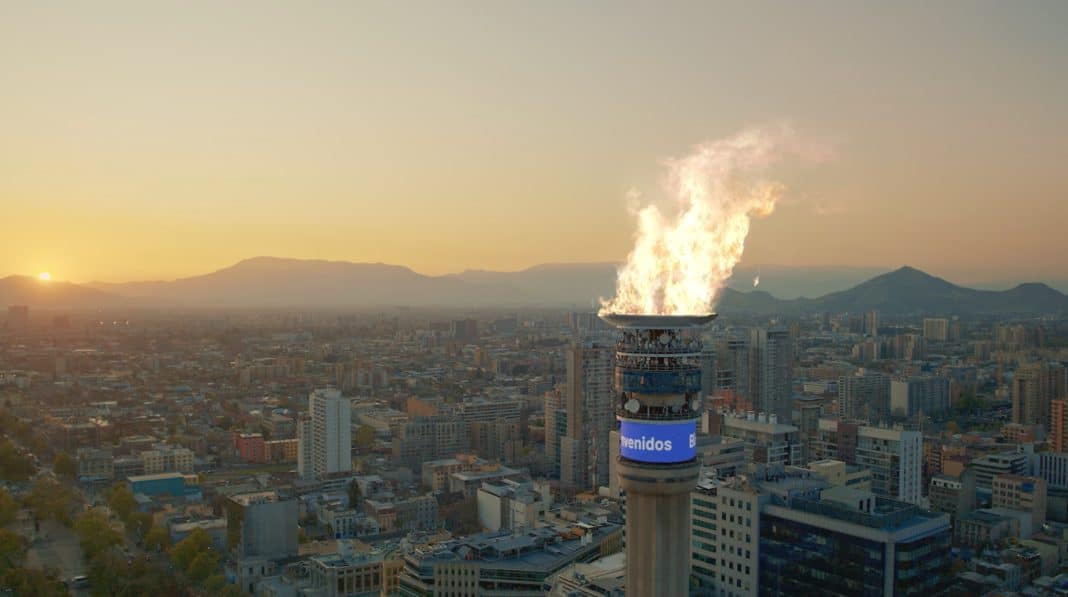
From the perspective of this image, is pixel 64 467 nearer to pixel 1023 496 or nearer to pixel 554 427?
pixel 554 427

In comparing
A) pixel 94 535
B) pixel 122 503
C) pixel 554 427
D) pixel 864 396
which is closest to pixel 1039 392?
pixel 864 396

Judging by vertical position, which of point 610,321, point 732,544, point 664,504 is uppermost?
point 610,321

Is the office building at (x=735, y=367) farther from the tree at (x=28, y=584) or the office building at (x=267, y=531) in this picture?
the tree at (x=28, y=584)

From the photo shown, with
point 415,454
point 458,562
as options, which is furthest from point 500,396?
point 458,562

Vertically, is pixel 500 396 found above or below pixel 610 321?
below

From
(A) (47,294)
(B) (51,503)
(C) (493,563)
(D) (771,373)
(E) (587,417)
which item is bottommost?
(B) (51,503)

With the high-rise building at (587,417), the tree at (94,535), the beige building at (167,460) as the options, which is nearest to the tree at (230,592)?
the tree at (94,535)

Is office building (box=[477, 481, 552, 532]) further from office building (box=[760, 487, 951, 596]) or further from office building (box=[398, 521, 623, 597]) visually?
office building (box=[760, 487, 951, 596])

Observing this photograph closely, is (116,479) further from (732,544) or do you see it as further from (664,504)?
(664,504)
